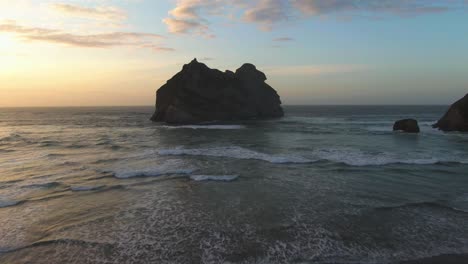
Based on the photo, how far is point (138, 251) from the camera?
8.55 m

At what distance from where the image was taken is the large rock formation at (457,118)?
40.8m

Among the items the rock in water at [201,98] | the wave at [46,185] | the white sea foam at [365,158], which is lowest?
the wave at [46,185]

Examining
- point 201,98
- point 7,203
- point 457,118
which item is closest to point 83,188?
point 7,203

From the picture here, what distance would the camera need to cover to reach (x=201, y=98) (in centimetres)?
7181

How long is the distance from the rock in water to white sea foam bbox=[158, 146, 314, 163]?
39803mm

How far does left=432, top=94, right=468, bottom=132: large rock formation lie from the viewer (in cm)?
4075

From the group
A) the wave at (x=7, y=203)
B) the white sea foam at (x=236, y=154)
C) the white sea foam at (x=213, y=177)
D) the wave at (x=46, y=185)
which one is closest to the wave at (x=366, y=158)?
the white sea foam at (x=236, y=154)

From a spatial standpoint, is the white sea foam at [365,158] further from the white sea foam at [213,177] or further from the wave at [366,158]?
the white sea foam at [213,177]

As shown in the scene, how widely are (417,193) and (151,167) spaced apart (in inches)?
544

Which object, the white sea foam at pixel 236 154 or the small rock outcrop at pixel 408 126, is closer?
the white sea foam at pixel 236 154

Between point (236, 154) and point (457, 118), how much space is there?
109 ft

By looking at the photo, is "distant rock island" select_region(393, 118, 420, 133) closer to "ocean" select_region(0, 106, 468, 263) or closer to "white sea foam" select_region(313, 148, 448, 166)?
"white sea foam" select_region(313, 148, 448, 166)

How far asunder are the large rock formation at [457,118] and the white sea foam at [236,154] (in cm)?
2927

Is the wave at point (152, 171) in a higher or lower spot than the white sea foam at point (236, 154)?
lower
